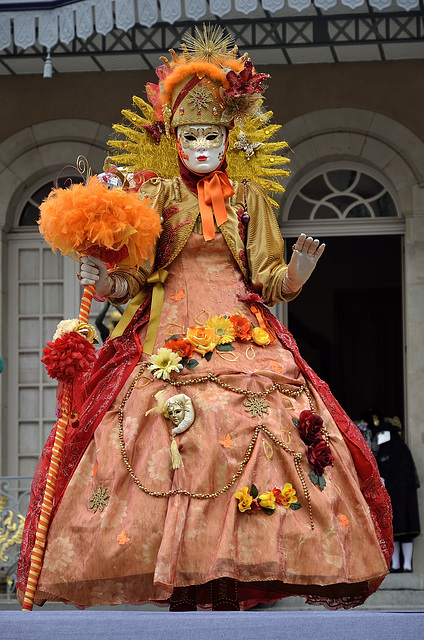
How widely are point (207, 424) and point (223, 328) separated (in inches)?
20.0

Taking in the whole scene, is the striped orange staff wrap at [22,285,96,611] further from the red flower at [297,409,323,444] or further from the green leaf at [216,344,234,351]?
the red flower at [297,409,323,444]

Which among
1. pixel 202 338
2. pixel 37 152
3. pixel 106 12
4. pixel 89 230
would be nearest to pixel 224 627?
pixel 202 338

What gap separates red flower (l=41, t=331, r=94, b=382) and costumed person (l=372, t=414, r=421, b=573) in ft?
17.0

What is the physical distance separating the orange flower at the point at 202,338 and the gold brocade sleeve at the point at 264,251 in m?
0.41

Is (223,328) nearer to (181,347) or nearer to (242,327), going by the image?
(242,327)

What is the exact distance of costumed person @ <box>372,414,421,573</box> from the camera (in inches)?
366

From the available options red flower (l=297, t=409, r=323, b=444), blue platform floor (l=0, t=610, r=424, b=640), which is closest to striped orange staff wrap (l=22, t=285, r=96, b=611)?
red flower (l=297, t=409, r=323, b=444)

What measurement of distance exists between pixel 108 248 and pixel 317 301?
1055 cm

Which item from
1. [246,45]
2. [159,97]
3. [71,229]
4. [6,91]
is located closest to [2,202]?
[6,91]

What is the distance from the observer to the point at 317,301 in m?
14.9

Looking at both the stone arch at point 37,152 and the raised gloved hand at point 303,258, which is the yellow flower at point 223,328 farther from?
the stone arch at point 37,152

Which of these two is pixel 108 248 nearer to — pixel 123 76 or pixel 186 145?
pixel 186 145

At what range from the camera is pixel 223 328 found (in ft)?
15.1

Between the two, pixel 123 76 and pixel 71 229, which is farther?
pixel 123 76
